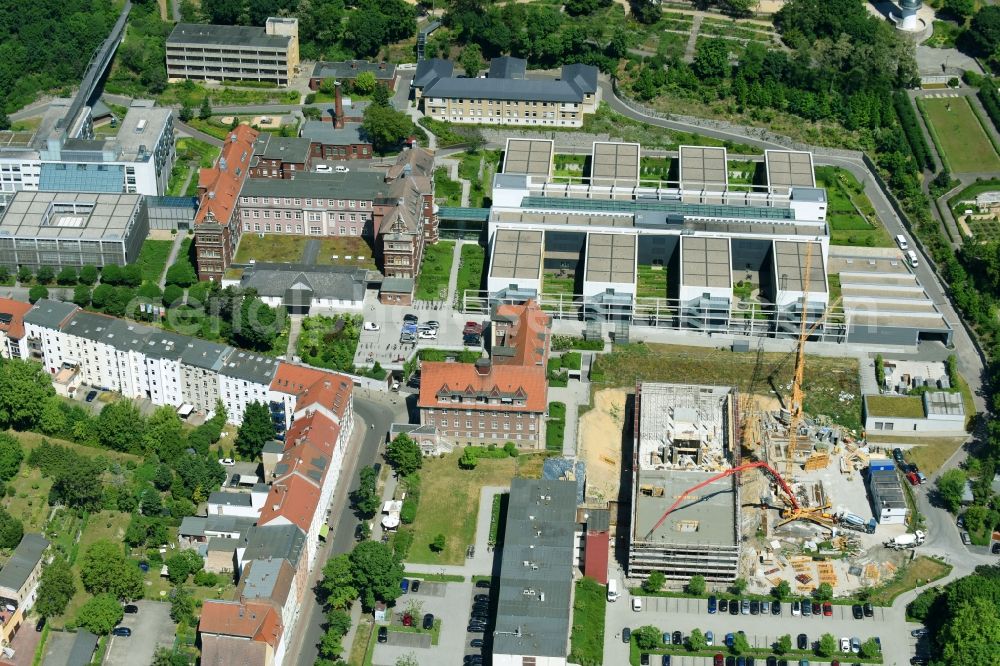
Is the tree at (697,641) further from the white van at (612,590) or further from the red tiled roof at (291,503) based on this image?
the red tiled roof at (291,503)

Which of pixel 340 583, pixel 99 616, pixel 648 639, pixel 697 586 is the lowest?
pixel 99 616

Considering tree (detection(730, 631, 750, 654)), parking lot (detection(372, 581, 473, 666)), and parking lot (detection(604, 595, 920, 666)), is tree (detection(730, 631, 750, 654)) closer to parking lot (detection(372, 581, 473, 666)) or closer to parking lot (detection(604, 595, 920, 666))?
parking lot (detection(604, 595, 920, 666))

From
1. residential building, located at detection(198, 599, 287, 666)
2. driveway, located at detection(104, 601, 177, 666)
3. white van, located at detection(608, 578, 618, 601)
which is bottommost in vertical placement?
driveway, located at detection(104, 601, 177, 666)

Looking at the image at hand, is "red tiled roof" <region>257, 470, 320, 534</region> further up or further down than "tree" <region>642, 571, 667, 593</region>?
further up

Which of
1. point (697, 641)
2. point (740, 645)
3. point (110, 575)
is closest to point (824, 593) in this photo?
point (740, 645)

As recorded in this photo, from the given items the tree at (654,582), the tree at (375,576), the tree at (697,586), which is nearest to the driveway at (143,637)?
the tree at (375,576)

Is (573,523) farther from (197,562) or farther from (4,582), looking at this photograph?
(4,582)

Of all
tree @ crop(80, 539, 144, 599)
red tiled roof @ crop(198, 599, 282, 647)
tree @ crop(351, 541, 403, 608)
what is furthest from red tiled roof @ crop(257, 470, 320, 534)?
tree @ crop(80, 539, 144, 599)

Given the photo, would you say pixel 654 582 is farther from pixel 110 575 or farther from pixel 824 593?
pixel 110 575
